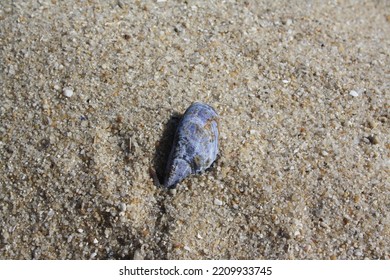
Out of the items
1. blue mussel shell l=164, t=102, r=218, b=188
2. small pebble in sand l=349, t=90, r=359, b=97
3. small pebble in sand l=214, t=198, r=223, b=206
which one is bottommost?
small pebble in sand l=214, t=198, r=223, b=206

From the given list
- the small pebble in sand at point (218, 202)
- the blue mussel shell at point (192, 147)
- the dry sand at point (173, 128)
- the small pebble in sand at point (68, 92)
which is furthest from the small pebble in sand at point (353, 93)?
the small pebble in sand at point (68, 92)

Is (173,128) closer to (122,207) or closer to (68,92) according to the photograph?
(122,207)

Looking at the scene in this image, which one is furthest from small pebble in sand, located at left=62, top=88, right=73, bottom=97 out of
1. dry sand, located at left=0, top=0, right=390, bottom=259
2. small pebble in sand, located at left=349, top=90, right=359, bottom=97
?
small pebble in sand, located at left=349, top=90, right=359, bottom=97

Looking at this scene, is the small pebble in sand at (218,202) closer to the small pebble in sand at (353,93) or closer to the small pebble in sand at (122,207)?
the small pebble in sand at (122,207)

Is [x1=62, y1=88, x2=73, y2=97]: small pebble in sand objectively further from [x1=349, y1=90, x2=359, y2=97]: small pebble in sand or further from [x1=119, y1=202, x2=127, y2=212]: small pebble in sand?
[x1=349, y1=90, x2=359, y2=97]: small pebble in sand

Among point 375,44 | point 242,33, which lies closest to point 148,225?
point 242,33
